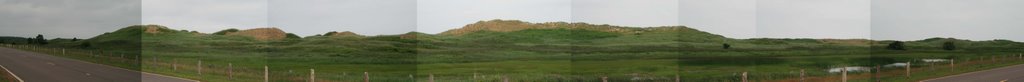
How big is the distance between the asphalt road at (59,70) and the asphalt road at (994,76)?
22.9 m

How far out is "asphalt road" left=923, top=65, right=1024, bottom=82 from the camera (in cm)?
2508

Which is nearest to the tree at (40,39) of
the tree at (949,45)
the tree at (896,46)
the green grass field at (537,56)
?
the green grass field at (537,56)

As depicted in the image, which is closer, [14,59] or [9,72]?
[9,72]

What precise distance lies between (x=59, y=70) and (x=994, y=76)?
27241 mm

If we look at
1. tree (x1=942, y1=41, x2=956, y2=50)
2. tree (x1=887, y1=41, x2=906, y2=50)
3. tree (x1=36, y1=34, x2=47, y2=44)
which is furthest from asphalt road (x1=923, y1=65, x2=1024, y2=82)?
tree (x1=36, y1=34, x2=47, y2=44)

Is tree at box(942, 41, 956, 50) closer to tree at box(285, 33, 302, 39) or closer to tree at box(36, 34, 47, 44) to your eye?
tree at box(36, 34, 47, 44)

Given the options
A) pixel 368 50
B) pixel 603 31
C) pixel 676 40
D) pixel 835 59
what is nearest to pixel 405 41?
pixel 368 50

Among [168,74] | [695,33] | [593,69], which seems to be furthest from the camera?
[695,33]

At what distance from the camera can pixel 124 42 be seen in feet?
143

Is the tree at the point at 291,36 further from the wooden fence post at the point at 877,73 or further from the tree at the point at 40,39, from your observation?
the wooden fence post at the point at 877,73

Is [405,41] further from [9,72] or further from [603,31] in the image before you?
[9,72]

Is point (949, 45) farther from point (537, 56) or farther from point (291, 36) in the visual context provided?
point (291, 36)

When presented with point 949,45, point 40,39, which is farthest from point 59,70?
point 949,45

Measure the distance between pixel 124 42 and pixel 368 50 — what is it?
1211cm
